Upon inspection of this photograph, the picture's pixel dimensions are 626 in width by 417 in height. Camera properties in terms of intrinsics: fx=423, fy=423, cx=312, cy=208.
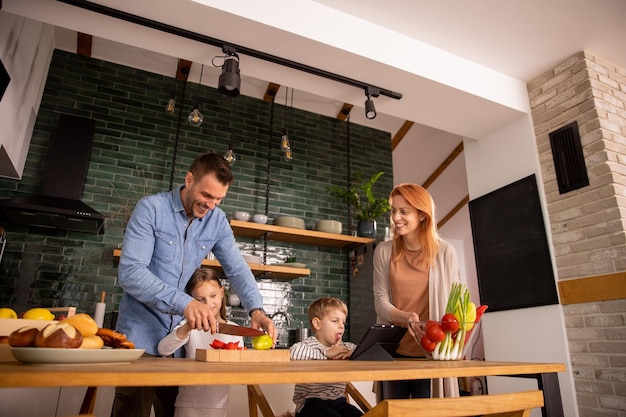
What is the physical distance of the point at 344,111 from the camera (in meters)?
5.27

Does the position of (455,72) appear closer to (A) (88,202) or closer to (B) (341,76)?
(B) (341,76)

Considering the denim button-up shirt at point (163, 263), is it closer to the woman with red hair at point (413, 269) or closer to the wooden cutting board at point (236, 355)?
the wooden cutting board at point (236, 355)

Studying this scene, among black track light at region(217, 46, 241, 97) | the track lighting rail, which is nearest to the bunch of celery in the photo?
black track light at region(217, 46, 241, 97)

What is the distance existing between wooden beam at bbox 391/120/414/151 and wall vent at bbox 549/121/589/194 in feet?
7.65

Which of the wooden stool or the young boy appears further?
the young boy

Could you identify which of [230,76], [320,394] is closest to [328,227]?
[230,76]

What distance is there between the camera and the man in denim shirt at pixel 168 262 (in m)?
1.54

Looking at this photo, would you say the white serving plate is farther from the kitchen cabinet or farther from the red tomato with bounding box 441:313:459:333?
the kitchen cabinet

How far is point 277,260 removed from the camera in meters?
4.55

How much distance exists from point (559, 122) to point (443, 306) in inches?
89.4

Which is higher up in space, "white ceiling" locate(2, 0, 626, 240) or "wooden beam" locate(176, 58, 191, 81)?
"wooden beam" locate(176, 58, 191, 81)

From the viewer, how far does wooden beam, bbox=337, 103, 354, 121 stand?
519cm

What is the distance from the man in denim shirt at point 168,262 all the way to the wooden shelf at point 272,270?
5.82ft

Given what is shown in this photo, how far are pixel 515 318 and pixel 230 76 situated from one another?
2.93 m
